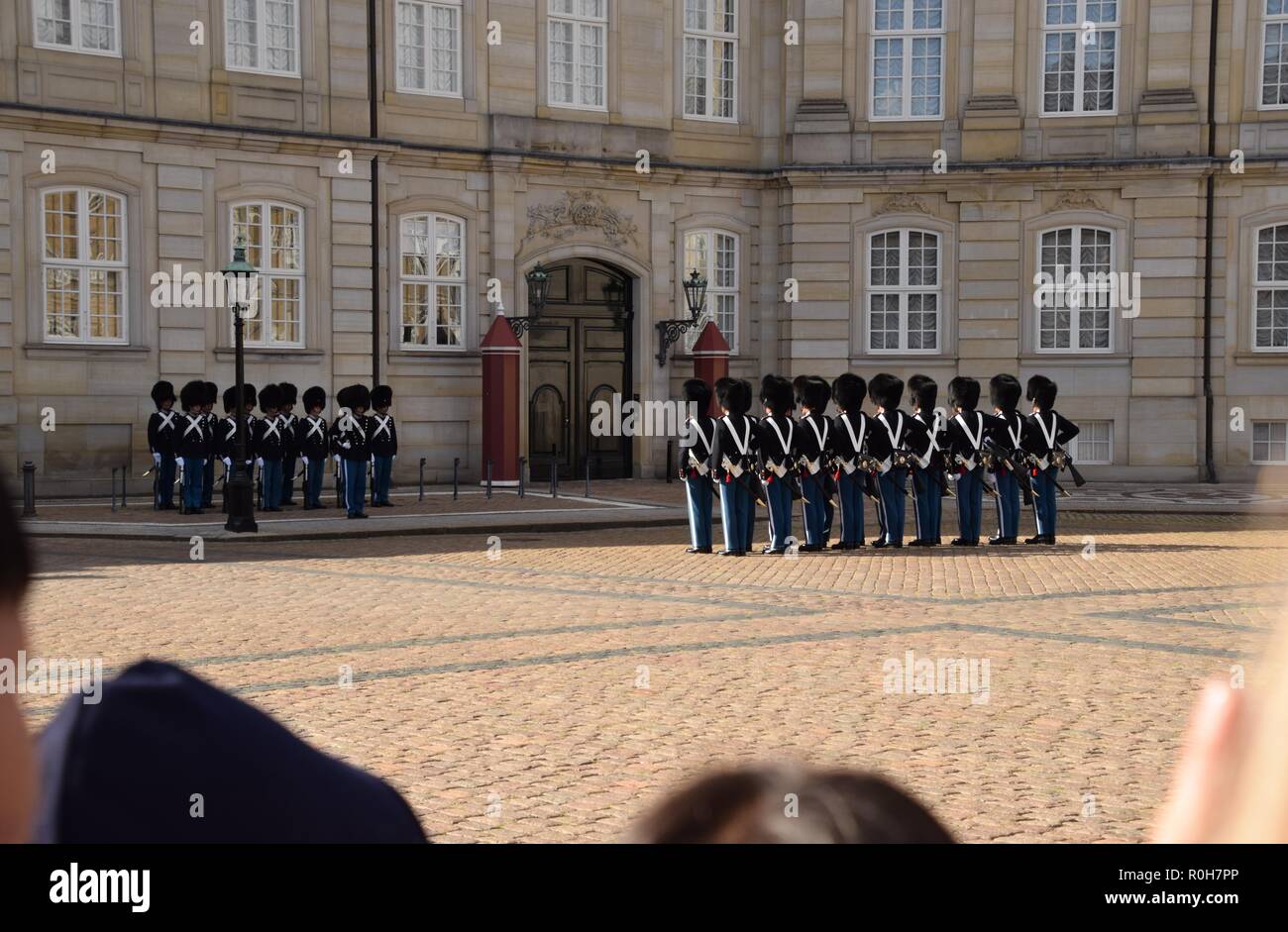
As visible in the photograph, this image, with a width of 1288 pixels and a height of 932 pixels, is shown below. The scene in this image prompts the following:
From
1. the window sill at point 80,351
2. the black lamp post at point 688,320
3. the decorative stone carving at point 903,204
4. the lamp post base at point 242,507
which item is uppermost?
the decorative stone carving at point 903,204

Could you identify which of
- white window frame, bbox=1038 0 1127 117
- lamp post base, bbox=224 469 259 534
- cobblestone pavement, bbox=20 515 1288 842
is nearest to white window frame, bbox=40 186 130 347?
lamp post base, bbox=224 469 259 534

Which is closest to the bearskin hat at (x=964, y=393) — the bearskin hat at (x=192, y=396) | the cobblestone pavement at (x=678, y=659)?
the cobblestone pavement at (x=678, y=659)

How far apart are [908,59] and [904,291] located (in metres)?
4.30

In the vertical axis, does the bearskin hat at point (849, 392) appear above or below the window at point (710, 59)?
below

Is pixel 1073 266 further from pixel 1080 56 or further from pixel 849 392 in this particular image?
pixel 849 392

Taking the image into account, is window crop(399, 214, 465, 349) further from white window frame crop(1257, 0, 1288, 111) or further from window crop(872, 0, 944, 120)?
white window frame crop(1257, 0, 1288, 111)

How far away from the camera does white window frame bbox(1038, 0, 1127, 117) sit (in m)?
30.2

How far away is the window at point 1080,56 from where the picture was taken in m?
30.3

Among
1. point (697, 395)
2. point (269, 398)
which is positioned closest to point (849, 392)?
point (697, 395)

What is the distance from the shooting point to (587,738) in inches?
305

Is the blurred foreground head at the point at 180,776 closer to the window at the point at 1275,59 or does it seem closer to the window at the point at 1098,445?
the window at the point at 1098,445

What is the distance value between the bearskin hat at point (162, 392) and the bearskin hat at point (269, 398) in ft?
4.40
